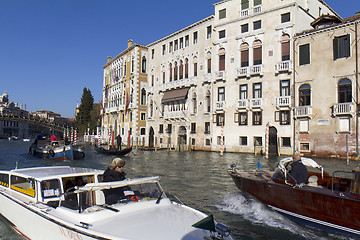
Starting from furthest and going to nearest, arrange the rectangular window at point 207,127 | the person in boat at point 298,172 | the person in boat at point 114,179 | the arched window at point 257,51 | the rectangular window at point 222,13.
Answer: the rectangular window at point 207,127 < the rectangular window at point 222,13 < the arched window at point 257,51 < the person in boat at point 298,172 < the person in boat at point 114,179

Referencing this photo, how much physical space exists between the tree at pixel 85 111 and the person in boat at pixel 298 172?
2170 inches

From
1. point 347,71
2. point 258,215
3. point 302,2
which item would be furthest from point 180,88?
point 258,215

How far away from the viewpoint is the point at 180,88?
30.0 metres

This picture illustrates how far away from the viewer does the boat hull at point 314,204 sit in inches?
200

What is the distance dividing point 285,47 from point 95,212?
21454 mm

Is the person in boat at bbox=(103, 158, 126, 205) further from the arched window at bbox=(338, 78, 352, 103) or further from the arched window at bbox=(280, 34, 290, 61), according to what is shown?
the arched window at bbox=(280, 34, 290, 61)

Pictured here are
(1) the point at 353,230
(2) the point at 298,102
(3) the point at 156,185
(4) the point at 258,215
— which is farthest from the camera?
(2) the point at 298,102

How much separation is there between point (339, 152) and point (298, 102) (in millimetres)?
4453

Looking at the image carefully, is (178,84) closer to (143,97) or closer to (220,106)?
(220,106)

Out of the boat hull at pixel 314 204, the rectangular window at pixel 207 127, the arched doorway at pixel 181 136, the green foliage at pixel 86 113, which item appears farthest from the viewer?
the green foliage at pixel 86 113

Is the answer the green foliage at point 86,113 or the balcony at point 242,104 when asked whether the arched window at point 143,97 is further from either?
the green foliage at point 86,113

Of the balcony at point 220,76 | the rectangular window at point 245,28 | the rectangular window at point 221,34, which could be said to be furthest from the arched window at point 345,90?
the rectangular window at point 221,34

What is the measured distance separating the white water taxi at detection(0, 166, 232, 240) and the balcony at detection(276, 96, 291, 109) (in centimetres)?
1864

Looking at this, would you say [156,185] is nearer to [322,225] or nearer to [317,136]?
[322,225]
